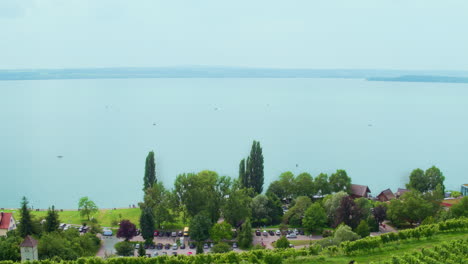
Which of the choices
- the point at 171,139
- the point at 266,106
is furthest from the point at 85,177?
the point at 266,106

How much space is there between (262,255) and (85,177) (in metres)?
40.0

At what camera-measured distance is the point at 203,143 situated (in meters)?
70.8

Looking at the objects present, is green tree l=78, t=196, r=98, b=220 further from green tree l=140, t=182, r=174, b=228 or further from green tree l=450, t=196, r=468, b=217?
green tree l=450, t=196, r=468, b=217

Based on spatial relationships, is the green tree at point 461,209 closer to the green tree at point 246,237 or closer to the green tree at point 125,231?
the green tree at point 246,237

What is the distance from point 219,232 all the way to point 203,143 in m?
43.5

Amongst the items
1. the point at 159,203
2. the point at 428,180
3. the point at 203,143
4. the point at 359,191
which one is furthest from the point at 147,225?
the point at 203,143

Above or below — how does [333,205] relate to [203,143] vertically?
above

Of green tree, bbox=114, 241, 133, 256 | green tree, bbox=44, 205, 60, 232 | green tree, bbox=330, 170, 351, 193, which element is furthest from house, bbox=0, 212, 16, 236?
green tree, bbox=330, 170, 351, 193

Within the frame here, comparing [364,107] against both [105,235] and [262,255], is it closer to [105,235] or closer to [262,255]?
[105,235]

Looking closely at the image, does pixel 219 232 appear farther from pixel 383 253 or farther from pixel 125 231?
pixel 383 253

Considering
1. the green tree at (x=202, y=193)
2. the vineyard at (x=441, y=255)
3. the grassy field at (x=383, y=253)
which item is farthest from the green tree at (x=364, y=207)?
the vineyard at (x=441, y=255)

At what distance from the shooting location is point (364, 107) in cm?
11894

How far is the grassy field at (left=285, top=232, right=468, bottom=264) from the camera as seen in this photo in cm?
1673

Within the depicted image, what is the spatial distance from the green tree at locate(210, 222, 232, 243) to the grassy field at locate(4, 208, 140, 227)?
24.4 ft
